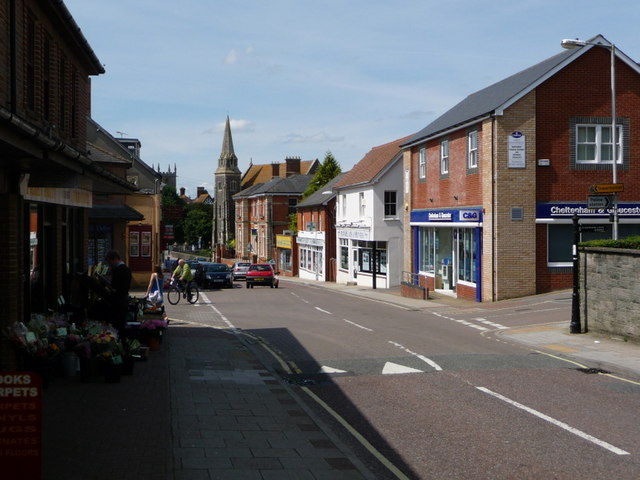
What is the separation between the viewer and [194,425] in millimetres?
9164

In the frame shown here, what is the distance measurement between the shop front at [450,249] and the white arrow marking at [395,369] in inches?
633

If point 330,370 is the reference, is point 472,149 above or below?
above

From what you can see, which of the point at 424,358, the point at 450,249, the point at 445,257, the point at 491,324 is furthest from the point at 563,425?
the point at 445,257

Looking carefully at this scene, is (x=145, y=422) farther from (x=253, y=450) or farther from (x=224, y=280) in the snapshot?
(x=224, y=280)

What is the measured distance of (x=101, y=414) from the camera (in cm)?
944

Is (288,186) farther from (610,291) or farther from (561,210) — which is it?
(610,291)

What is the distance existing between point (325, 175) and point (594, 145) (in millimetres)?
52119

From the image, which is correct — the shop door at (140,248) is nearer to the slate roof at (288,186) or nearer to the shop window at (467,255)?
the shop window at (467,255)

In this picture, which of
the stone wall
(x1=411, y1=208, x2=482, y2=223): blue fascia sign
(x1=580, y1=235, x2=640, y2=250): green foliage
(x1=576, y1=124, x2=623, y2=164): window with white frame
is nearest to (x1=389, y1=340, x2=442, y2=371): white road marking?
the stone wall

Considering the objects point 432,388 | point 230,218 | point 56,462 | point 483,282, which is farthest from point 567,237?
point 230,218

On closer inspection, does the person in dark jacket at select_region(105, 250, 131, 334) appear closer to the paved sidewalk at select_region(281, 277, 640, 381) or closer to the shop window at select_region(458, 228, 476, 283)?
the paved sidewalk at select_region(281, 277, 640, 381)

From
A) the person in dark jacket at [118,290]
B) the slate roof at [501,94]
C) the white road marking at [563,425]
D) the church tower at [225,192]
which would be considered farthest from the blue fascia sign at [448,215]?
the church tower at [225,192]

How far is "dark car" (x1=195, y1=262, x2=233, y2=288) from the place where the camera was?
4322 centimetres

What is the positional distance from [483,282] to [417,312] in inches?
145
